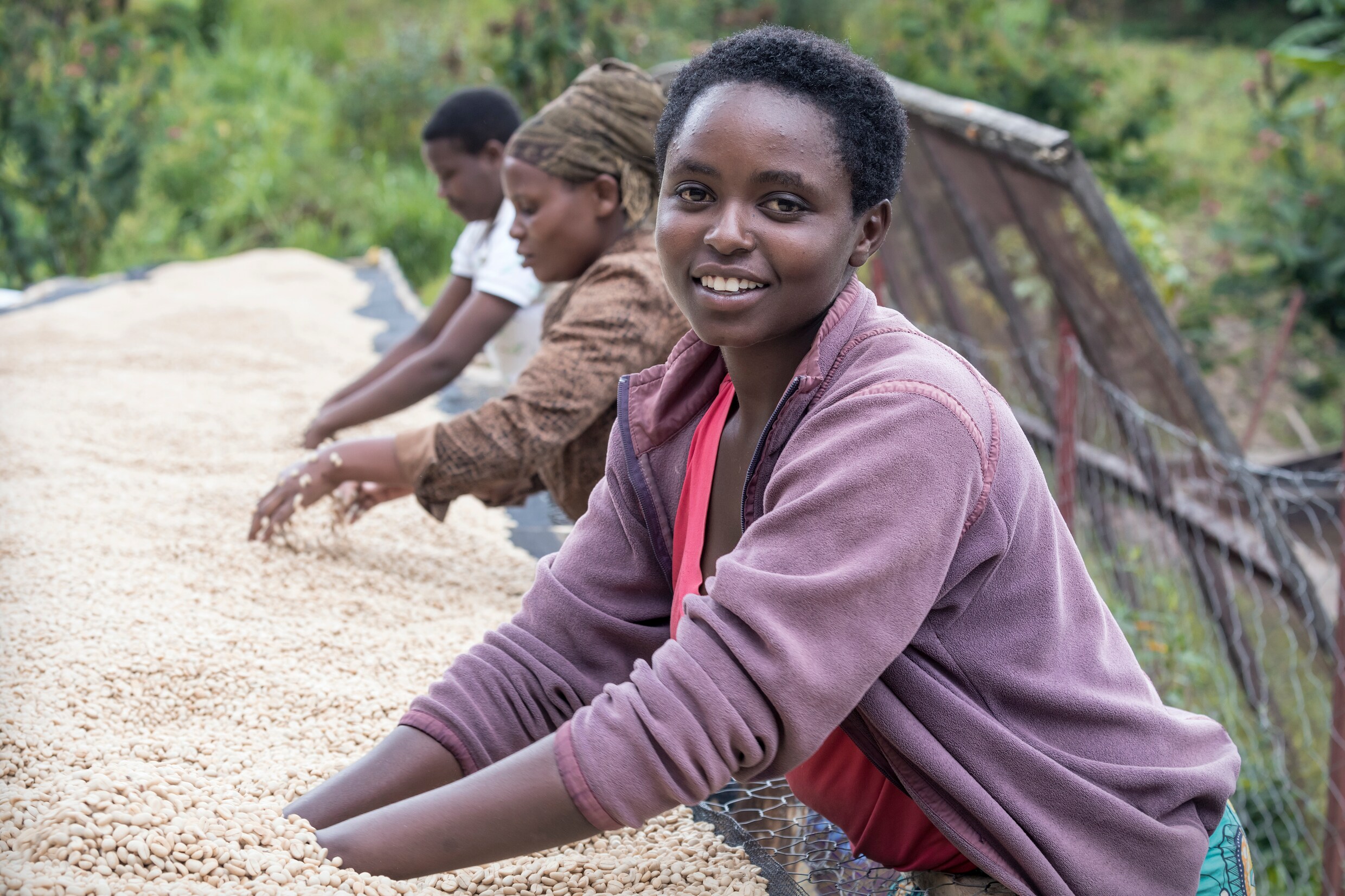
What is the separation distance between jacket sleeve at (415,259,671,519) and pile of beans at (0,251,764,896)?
343 mm

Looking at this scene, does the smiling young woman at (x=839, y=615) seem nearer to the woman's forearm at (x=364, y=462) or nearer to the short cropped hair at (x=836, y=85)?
the short cropped hair at (x=836, y=85)

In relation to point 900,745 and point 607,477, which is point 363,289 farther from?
point 900,745

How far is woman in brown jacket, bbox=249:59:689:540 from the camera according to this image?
86.6 inches

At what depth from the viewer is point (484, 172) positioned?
10.8 ft

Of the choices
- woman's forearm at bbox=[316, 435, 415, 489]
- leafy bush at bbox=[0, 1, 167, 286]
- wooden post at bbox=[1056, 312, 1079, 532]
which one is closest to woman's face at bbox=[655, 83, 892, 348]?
woman's forearm at bbox=[316, 435, 415, 489]

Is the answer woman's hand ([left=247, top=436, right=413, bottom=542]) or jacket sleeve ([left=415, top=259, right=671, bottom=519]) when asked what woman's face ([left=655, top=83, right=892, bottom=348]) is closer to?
jacket sleeve ([left=415, top=259, right=671, bottom=519])

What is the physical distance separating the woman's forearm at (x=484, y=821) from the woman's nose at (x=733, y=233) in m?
0.50

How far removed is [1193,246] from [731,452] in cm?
962

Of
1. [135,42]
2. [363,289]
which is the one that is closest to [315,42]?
[135,42]

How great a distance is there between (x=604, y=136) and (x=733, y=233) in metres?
1.24

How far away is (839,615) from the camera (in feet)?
3.30

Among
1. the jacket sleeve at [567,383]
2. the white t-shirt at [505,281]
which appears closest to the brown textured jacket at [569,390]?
the jacket sleeve at [567,383]

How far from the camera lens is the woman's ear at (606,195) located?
7.52 ft

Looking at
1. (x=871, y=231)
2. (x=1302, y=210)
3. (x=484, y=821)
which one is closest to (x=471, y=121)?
(x=871, y=231)
